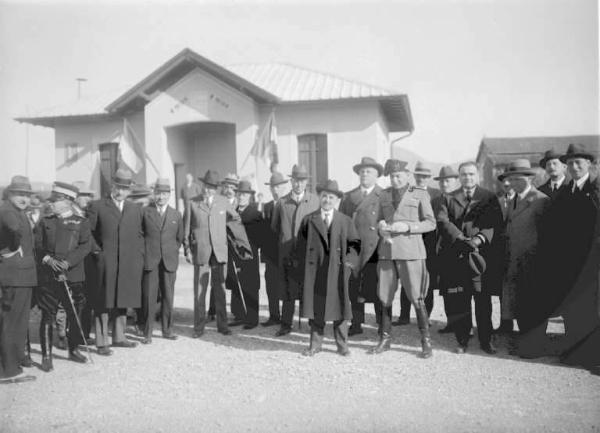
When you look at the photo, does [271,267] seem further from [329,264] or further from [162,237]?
[329,264]

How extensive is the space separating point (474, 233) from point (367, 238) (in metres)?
1.36

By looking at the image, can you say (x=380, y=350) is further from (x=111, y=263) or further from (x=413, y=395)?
(x=111, y=263)

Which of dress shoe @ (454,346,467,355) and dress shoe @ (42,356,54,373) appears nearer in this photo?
dress shoe @ (42,356,54,373)

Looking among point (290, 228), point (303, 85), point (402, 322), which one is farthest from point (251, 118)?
point (402, 322)

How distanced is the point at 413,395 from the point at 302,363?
58.6 inches

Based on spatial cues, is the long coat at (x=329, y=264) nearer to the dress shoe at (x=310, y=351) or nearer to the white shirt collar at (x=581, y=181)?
the dress shoe at (x=310, y=351)

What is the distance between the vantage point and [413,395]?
4.46m

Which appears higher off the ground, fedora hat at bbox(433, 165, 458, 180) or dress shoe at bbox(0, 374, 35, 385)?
fedora hat at bbox(433, 165, 458, 180)

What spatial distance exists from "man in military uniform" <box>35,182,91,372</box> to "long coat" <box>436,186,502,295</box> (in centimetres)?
450

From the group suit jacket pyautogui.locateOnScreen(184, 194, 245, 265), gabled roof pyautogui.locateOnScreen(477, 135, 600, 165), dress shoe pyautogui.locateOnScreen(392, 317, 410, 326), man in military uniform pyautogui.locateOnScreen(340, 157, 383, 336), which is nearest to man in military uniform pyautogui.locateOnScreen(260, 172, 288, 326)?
suit jacket pyautogui.locateOnScreen(184, 194, 245, 265)

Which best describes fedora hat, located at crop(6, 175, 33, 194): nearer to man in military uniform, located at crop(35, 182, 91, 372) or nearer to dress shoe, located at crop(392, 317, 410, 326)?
man in military uniform, located at crop(35, 182, 91, 372)

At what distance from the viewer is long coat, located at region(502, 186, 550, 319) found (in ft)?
18.8

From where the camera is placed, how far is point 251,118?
1462 cm

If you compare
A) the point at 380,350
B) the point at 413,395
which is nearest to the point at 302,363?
the point at 380,350
